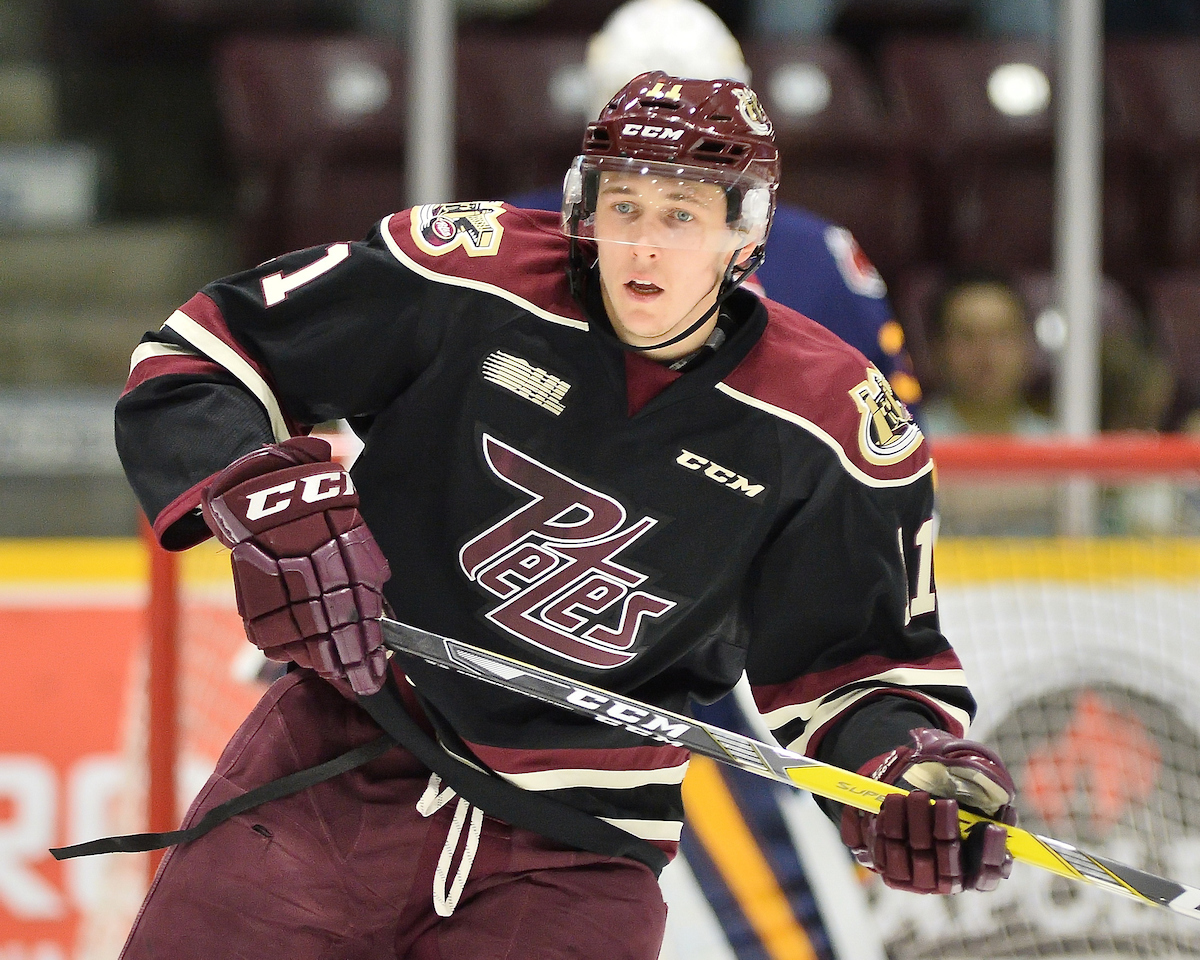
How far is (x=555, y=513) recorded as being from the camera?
5.04 ft

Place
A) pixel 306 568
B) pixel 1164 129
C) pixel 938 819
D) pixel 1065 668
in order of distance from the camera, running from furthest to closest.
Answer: pixel 1164 129 < pixel 1065 668 < pixel 938 819 < pixel 306 568

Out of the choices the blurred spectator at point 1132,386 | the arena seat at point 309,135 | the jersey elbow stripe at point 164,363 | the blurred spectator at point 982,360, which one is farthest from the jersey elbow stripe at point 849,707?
the arena seat at point 309,135

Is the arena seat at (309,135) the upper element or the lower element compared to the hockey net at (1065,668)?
upper

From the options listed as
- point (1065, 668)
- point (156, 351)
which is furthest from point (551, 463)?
point (1065, 668)

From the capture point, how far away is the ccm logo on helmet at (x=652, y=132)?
4.99 ft

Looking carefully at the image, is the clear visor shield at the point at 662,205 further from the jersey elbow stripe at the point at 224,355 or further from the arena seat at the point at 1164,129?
the arena seat at the point at 1164,129

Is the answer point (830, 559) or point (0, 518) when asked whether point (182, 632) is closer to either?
point (0, 518)

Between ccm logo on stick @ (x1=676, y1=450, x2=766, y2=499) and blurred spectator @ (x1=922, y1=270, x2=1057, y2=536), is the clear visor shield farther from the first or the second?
blurred spectator @ (x1=922, y1=270, x2=1057, y2=536)

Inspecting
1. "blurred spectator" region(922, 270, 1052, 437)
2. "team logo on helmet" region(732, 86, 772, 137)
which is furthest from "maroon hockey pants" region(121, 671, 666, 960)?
"blurred spectator" region(922, 270, 1052, 437)

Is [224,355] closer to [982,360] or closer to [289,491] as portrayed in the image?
[289,491]

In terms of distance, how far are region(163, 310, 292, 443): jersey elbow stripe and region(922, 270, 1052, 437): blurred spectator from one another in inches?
88.5

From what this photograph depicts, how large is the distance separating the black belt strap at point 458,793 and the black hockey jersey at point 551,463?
0.8 inches

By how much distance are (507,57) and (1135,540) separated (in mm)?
1986

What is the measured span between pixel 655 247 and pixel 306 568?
0.44m
